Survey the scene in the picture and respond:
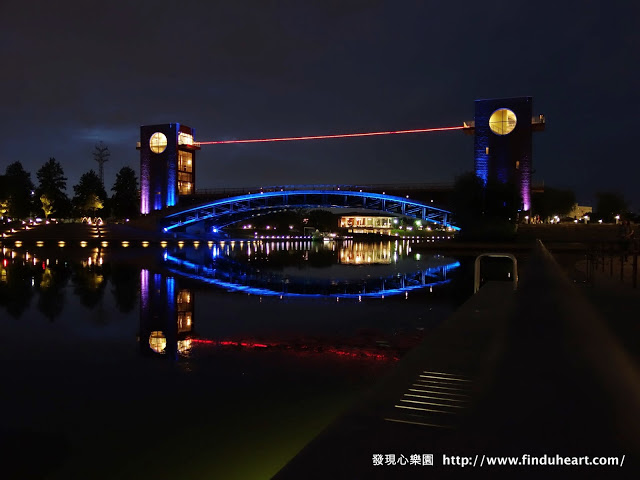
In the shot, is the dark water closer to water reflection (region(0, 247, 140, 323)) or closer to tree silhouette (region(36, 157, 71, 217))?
water reflection (region(0, 247, 140, 323))

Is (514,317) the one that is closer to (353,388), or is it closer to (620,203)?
(353,388)

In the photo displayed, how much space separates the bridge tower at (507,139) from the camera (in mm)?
58250

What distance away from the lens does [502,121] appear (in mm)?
59094

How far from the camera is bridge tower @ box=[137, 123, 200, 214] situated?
76812 millimetres

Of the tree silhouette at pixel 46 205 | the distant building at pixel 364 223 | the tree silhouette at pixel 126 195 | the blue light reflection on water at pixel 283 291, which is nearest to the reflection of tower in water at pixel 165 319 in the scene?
the blue light reflection on water at pixel 283 291

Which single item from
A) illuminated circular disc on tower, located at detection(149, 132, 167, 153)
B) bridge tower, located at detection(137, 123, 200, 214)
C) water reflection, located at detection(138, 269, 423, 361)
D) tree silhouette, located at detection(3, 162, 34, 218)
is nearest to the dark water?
water reflection, located at detection(138, 269, 423, 361)

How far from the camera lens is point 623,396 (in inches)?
175

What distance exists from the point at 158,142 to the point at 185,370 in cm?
7531

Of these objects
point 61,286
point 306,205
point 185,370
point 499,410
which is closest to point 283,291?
point 61,286

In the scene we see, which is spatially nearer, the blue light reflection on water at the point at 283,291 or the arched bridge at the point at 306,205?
the blue light reflection on water at the point at 283,291

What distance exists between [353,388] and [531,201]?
59.0 m

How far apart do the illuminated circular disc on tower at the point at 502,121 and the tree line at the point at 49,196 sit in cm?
6699

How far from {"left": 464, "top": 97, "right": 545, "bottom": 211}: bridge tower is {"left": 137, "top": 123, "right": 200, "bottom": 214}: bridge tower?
4233 centimetres

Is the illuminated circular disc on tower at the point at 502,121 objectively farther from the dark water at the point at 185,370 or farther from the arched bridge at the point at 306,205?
the dark water at the point at 185,370
